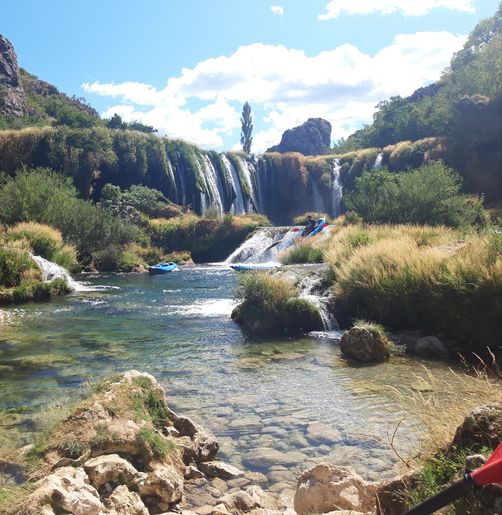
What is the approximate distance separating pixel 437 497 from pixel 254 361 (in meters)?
8.41

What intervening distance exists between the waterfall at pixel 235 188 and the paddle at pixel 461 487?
1757 inches

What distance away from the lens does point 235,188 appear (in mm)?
47594

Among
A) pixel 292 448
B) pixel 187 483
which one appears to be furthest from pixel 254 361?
pixel 187 483

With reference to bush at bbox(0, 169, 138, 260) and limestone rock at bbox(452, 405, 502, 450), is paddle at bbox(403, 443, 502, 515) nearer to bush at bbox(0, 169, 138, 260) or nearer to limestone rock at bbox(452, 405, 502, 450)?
limestone rock at bbox(452, 405, 502, 450)

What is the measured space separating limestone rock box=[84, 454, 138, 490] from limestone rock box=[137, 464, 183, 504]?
12cm

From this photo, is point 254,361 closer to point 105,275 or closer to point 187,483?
point 187,483

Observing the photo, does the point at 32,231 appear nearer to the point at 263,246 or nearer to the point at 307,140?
the point at 263,246

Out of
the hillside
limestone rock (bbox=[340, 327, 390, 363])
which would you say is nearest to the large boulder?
the hillside

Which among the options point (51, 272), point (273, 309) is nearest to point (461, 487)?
point (273, 309)

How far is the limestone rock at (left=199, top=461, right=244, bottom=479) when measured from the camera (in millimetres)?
5320

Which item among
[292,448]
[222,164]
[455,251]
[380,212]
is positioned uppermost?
[222,164]

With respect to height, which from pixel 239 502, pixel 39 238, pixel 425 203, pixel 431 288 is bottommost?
pixel 239 502

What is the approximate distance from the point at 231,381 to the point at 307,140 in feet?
256

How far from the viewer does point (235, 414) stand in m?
7.27
